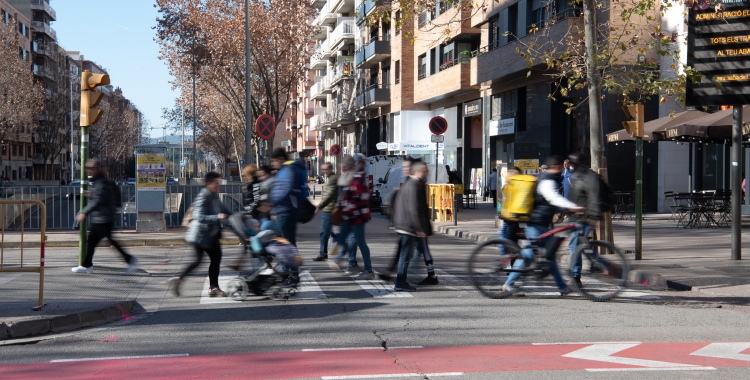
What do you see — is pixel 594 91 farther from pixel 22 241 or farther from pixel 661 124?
pixel 22 241

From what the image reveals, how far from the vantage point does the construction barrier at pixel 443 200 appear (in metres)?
24.9

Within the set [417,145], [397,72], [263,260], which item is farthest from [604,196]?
[397,72]

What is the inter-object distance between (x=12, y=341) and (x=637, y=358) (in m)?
5.76

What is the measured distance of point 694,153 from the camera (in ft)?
92.6

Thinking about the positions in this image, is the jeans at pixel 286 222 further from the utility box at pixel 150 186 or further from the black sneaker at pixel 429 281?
the utility box at pixel 150 186

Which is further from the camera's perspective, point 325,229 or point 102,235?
point 325,229

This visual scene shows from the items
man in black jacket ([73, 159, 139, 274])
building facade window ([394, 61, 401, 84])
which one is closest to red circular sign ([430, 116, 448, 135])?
man in black jacket ([73, 159, 139, 274])

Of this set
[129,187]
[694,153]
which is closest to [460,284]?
[129,187]

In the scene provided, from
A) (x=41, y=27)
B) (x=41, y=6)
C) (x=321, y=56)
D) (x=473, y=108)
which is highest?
(x=41, y=6)

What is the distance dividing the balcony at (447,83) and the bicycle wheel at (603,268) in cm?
2789

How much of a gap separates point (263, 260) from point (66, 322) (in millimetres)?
2456

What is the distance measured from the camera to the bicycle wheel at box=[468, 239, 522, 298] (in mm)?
9969

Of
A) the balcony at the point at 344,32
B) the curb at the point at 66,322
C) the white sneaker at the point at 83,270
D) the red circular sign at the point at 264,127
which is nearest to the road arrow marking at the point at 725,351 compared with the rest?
the curb at the point at 66,322

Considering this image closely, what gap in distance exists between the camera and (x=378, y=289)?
11.1 metres
